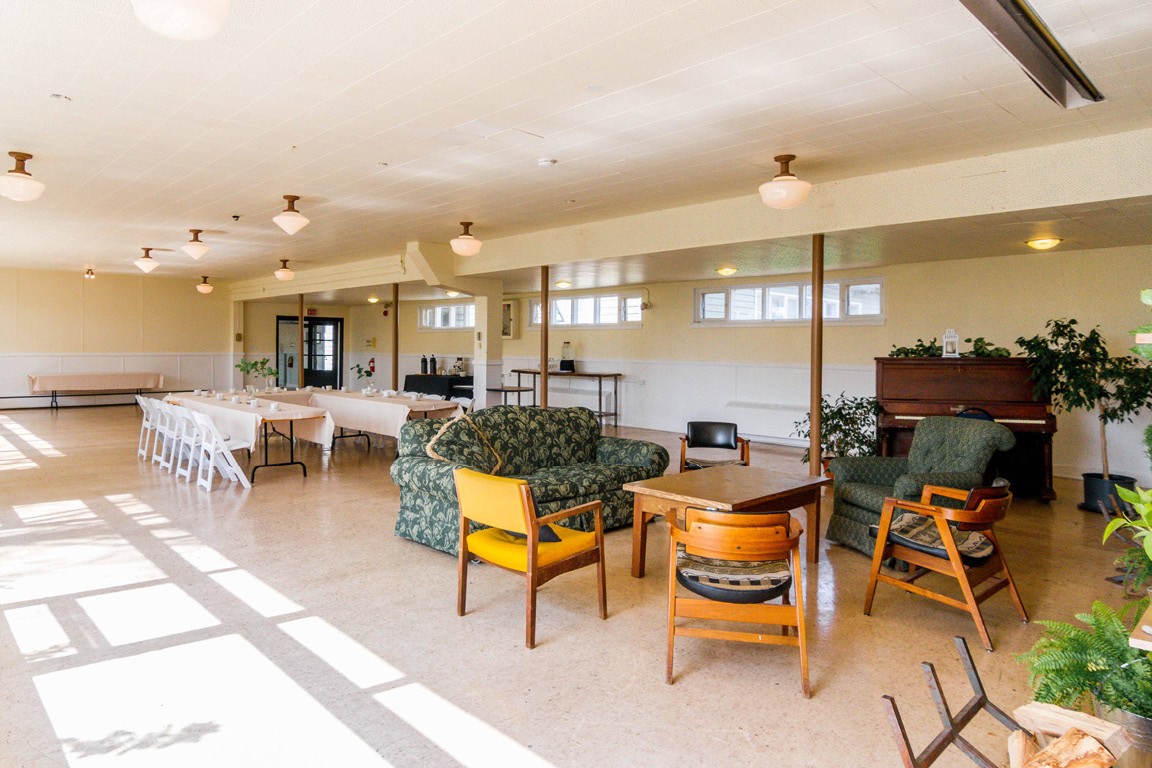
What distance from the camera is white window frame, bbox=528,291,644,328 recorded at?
11516 mm

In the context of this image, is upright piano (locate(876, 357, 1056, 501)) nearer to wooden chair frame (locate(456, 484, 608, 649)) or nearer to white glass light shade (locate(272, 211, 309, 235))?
wooden chair frame (locate(456, 484, 608, 649))

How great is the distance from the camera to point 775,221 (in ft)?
20.9

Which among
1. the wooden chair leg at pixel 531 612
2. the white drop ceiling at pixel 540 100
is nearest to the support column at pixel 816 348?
the white drop ceiling at pixel 540 100

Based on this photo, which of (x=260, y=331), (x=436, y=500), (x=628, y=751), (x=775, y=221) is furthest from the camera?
(x=260, y=331)

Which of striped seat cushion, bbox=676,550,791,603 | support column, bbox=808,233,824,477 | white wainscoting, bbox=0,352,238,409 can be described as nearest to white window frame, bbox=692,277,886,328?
support column, bbox=808,233,824,477

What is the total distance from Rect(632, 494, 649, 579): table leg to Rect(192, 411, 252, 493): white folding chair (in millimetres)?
4069

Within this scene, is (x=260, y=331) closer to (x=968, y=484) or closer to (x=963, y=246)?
(x=963, y=246)

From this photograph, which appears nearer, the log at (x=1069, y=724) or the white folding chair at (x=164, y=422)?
the log at (x=1069, y=724)

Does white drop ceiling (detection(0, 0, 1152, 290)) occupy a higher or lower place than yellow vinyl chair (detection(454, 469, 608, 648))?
higher

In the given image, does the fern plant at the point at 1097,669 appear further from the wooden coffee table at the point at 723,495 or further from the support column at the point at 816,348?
the support column at the point at 816,348

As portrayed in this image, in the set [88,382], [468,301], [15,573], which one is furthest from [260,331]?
[15,573]

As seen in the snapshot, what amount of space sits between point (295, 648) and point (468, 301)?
12.1 m

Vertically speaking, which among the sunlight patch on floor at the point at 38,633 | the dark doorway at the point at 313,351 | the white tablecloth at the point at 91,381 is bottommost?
the sunlight patch on floor at the point at 38,633

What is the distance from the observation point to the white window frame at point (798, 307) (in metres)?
Answer: 8.80
